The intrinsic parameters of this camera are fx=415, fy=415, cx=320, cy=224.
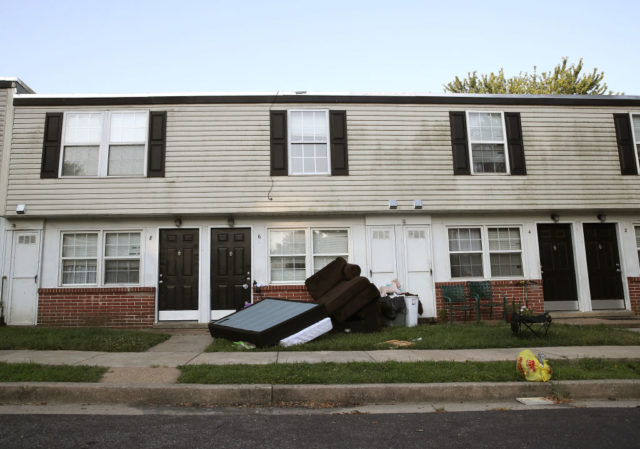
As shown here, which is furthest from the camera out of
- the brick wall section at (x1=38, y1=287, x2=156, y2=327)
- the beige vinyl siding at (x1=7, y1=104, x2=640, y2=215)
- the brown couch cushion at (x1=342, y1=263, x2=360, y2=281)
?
the beige vinyl siding at (x1=7, y1=104, x2=640, y2=215)

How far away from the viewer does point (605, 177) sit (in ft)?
35.1

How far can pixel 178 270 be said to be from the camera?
1001cm

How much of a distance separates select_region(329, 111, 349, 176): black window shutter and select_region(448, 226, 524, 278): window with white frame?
324 centimetres

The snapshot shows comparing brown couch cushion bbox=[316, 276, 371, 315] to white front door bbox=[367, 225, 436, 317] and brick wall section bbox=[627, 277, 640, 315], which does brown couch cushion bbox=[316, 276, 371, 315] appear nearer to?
white front door bbox=[367, 225, 436, 317]

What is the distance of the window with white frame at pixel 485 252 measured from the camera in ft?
34.7

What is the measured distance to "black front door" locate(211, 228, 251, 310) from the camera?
9.91 m

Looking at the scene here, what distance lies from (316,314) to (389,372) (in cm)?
234

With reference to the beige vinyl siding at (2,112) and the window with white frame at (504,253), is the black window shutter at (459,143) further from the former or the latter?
the beige vinyl siding at (2,112)

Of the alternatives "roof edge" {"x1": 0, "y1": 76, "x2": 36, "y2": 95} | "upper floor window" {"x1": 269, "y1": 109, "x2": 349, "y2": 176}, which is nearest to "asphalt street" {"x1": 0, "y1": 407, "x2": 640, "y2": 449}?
"upper floor window" {"x1": 269, "y1": 109, "x2": 349, "y2": 176}

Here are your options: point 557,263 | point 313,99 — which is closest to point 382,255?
point 313,99

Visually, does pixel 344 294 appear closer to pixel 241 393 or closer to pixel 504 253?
pixel 241 393

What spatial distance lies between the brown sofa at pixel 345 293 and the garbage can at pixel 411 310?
1.30 metres

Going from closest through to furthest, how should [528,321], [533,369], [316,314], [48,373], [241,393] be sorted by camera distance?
[241,393], [533,369], [48,373], [528,321], [316,314]

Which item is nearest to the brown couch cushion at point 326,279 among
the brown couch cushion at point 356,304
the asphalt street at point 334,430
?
the brown couch cushion at point 356,304
